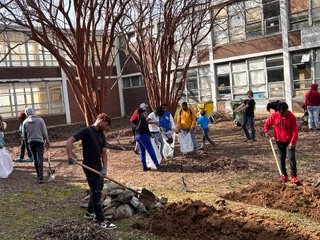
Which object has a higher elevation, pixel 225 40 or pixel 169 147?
pixel 225 40

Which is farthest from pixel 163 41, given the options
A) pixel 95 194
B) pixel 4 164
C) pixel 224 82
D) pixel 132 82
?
pixel 132 82

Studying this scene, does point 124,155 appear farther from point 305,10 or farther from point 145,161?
point 305,10

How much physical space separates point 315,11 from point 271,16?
116 inches

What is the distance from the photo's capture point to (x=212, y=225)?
571 cm

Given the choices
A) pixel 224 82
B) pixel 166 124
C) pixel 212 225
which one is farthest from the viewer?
Result: pixel 224 82

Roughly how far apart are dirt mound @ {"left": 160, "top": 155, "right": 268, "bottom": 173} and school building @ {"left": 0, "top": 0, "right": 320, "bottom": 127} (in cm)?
1131

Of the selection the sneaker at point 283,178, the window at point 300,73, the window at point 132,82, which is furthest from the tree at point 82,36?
the window at point 132,82

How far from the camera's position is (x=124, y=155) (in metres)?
13.8

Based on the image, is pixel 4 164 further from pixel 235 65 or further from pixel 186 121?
pixel 235 65

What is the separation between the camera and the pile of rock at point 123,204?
21.9ft

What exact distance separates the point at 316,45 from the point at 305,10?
2170mm

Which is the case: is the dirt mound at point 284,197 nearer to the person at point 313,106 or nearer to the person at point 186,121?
the person at point 186,121

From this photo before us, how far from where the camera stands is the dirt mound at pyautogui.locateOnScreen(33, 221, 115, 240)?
5.06 m

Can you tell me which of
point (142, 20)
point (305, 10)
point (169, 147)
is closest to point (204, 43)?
point (305, 10)
